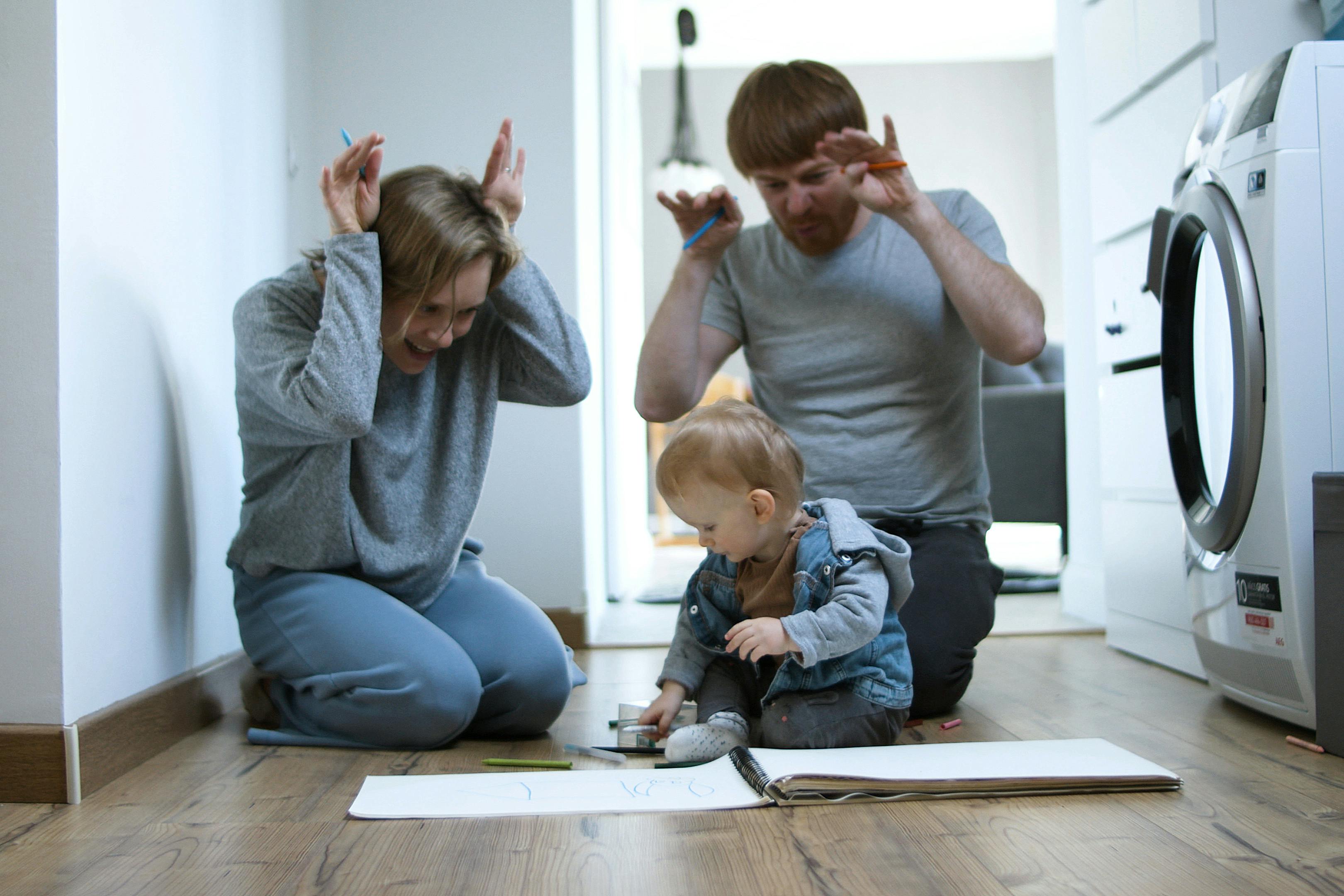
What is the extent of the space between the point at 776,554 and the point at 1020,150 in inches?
209

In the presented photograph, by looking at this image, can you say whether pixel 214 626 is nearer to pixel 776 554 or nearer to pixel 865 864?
pixel 776 554

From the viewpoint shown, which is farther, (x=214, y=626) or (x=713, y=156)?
(x=713, y=156)

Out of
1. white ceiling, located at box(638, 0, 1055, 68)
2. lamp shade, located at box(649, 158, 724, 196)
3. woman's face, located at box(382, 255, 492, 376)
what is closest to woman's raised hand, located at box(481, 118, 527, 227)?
woman's face, located at box(382, 255, 492, 376)

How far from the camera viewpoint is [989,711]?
57.1 inches

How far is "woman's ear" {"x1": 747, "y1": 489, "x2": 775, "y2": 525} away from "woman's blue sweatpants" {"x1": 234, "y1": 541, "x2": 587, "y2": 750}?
386mm

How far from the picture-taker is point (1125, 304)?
6.62ft

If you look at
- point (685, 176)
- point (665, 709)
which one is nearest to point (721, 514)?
point (665, 709)

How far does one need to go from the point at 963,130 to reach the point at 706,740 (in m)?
5.41

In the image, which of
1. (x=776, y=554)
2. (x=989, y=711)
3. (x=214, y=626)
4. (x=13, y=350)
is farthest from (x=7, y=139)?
(x=989, y=711)

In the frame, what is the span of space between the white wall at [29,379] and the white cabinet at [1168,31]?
1.61 meters

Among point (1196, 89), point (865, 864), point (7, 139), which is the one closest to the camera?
point (865, 864)

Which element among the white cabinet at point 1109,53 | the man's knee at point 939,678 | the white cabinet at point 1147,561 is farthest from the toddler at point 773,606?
the white cabinet at point 1109,53

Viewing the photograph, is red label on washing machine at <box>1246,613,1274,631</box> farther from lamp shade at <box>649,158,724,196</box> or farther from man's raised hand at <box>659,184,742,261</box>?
lamp shade at <box>649,158,724,196</box>

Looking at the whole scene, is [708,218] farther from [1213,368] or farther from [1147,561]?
[1147,561]
